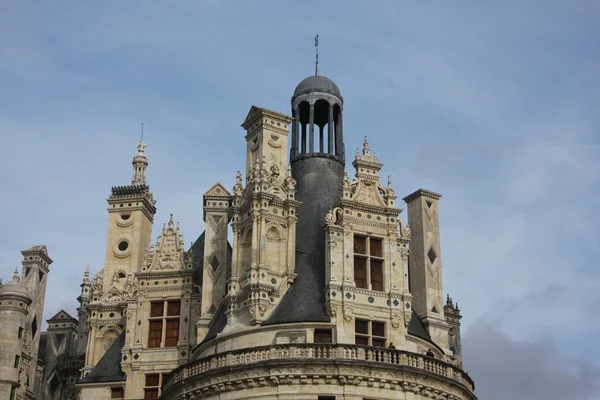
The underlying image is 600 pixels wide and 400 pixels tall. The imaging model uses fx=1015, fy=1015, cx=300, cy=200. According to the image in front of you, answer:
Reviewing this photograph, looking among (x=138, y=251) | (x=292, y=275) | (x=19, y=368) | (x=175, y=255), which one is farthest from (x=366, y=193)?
(x=19, y=368)

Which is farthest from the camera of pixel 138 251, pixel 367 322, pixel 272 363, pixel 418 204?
pixel 138 251

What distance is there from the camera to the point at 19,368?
54.3 metres

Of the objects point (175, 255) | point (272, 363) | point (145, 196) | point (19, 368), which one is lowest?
point (272, 363)

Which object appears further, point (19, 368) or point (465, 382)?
point (19, 368)

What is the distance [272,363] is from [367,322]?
16.0 ft

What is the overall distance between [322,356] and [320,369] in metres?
0.58

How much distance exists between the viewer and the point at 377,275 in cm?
4309

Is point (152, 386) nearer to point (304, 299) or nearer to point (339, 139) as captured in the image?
point (304, 299)

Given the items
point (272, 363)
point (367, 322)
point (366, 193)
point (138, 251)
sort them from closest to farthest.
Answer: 1. point (272, 363)
2. point (367, 322)
3. point (366, 193)
4. point (138, 251)

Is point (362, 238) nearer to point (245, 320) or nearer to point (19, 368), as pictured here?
point (245, 320)

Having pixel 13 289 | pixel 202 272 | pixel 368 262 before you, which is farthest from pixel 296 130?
pixel 13 289

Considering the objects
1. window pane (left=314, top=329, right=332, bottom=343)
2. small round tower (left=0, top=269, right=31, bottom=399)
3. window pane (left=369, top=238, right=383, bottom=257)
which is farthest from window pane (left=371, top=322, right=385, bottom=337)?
small round tower (left=0, top=269, right=31, bottom=399)

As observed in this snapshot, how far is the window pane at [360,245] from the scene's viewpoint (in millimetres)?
43188

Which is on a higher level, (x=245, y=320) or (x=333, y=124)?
(x=333, y=124)
